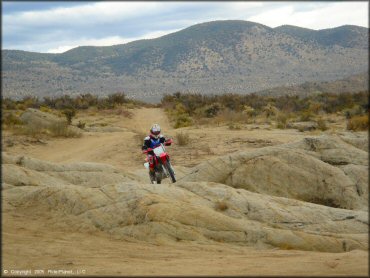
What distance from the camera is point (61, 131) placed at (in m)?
24.2

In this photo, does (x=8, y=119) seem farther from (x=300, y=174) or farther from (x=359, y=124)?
(x=359, y=124)

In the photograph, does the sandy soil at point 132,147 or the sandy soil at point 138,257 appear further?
the sandy soil at point 132,147

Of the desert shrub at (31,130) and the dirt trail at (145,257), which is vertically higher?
the desert shrub at (31,130)

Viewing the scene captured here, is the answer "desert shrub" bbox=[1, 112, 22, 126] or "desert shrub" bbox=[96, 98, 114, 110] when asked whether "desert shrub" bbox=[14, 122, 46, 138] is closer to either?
"desert shrub" bbox=[1, 112, 22, 126]

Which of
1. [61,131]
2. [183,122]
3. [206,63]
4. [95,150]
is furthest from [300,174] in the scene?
[206,63]

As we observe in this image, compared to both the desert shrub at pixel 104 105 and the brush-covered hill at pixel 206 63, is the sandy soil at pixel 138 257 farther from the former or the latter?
the brush-covered hill at pixel 206 63

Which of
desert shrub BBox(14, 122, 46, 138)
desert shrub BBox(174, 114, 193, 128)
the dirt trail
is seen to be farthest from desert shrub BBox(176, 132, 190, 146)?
the dirt trail

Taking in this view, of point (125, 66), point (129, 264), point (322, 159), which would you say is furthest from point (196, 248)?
point (125, 66)

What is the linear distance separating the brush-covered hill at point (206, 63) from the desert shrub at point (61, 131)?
6359 cm

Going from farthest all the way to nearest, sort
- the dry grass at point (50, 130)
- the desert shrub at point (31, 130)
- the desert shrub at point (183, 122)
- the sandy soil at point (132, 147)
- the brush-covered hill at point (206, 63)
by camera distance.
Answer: the brush-covered hill at point (206, 63) < the desert shrub at point (183, 122) < the dry grass at point (50, 130) < the desert shrub at point (31, 130) < the sandy soil at point (132, 147)

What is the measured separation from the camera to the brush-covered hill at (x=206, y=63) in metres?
96.9

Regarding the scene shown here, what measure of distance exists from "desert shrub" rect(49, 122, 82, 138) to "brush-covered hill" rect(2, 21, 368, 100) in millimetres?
63592

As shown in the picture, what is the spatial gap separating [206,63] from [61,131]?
92.1m

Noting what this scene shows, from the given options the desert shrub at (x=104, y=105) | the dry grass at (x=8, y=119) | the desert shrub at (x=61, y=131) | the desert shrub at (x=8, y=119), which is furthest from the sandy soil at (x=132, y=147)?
the desert shrub at (x=104, y=105)
